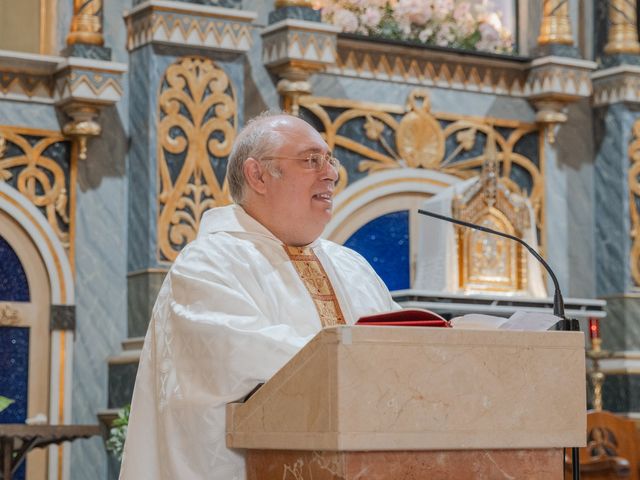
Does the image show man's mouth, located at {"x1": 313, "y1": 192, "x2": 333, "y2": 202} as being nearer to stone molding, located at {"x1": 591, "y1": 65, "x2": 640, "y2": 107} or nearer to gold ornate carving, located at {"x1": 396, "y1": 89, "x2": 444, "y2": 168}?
gold ornate carving, located at {"x1": 396, "y1": 89, "x2": 444, "y2": 168}

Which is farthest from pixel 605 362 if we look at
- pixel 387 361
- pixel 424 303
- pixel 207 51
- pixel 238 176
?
pixel 387 361

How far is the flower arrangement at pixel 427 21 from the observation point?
29.1ft

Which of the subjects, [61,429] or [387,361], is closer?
[387,361]

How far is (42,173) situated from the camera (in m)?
7.84

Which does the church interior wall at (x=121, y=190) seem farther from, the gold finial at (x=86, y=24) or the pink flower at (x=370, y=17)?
the pink flower at (x=370, y=17)

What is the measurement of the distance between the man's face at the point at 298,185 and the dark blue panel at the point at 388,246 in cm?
471

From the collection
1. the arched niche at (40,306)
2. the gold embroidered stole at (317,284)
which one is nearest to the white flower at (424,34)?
the arched niche at (40,306)

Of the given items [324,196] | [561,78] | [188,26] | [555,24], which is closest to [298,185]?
[324,196]

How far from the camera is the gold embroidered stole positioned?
397 centimetres

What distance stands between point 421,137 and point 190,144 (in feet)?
5.98

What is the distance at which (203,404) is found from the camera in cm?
348

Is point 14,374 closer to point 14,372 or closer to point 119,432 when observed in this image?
point 14,372

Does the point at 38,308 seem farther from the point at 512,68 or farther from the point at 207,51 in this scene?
the point at 512,68

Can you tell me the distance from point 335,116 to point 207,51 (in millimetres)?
1145
